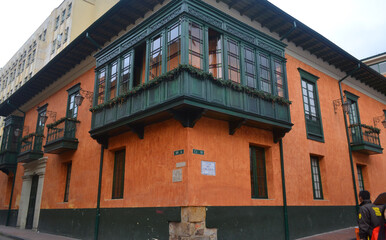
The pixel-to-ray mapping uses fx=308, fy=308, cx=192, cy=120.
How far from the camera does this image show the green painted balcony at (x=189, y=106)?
878cm

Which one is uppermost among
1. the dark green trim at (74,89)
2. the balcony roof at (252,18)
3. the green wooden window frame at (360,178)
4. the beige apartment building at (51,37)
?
the beige apartment building at (51,37)

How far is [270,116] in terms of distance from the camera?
1079 centimetres

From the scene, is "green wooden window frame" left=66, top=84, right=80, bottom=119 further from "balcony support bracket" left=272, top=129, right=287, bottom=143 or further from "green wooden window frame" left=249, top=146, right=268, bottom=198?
"balcony support bracket" left=272, top=129, right=287, bottom=143

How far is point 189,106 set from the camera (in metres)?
8.70

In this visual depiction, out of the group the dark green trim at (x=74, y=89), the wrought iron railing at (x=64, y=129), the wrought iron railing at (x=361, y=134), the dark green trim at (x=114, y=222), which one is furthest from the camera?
the wrought iron railing at (x=361, y=134)

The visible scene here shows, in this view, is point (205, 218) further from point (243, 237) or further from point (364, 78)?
point (364, 78)

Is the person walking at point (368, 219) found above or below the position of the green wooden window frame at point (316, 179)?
below

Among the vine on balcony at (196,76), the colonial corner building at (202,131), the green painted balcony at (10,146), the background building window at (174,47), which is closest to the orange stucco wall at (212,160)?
the colonial corner building at (202,131)

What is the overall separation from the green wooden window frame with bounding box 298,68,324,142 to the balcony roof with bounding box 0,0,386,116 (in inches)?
58.8

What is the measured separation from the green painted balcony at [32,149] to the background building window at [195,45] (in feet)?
39.5

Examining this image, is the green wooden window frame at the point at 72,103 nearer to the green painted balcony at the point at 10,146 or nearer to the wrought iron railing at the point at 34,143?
the wrought iron railing at the point at 34,143

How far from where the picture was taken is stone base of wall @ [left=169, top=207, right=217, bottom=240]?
8.25 m

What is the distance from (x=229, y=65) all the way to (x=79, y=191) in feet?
28.2

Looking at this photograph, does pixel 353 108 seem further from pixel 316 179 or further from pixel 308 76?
pixel 316 179
